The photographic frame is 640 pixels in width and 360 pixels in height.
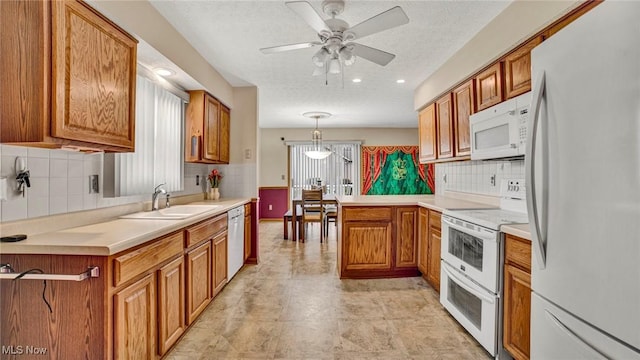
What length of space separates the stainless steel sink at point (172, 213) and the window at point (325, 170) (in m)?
4.50

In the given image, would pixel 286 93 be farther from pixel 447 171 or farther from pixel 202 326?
pixel 202 326

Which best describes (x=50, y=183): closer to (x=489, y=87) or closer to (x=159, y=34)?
(x=159, y=34)

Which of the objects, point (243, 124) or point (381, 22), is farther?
point (243, 124)

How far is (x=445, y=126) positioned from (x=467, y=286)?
1.80 meters

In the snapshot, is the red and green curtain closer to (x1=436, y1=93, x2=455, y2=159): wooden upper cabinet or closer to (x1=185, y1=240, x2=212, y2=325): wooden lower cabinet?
(x1=436, y1=93, x2=455, y2=159): wooden upper cabinet

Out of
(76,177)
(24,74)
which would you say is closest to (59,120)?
(24,74)

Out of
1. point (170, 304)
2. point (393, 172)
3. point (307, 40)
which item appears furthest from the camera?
point (393, 172)

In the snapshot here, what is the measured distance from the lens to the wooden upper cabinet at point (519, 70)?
198cm

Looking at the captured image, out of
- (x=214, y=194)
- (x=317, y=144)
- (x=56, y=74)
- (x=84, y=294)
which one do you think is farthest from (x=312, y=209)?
(x=56, y=74)

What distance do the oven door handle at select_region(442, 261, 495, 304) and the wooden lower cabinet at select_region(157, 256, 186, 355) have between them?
6.53ft

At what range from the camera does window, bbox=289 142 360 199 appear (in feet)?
24.2

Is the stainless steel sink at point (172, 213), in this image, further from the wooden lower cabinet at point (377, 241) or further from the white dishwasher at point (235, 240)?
the wooden lower cabinet at point (377, 241)

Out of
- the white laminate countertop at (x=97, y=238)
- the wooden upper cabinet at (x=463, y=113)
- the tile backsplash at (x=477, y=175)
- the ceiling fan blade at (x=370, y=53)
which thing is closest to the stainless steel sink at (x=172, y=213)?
the white laminate countertop at (x=97, y=238)

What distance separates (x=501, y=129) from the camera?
2.16 metres
